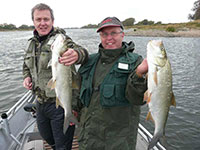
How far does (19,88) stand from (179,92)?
10.6m

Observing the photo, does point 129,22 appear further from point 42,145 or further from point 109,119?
point 109,119

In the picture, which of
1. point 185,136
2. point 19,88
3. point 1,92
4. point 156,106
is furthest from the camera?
point 19,88

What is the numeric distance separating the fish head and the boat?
235 centimetres

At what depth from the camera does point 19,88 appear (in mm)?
11164

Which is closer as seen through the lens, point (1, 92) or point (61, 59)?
point (61, 59)

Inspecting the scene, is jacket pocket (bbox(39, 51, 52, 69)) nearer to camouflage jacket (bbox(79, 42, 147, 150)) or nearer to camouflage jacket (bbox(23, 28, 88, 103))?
camouflage jacket (bbox(23, 28, 88, 103))

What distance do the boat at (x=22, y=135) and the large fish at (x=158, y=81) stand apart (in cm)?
188

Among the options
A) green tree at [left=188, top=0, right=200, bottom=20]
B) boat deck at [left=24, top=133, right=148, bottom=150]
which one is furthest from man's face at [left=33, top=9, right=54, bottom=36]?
green tree at [left=188, top=0, right=200, bottom=20]

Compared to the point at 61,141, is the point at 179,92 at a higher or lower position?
lower

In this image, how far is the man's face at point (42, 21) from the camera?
277cm

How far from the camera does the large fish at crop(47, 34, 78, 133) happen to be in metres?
2.15

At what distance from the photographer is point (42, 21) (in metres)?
2.79

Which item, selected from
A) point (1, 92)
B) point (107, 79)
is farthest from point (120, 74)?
point (1, 92)

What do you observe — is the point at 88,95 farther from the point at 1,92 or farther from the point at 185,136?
the point at 1,92
